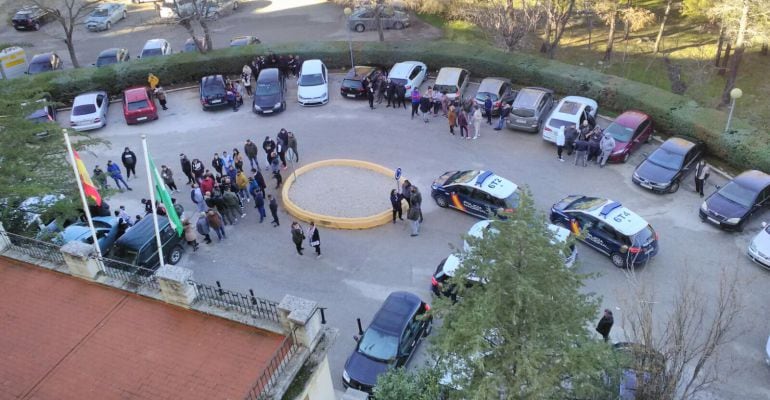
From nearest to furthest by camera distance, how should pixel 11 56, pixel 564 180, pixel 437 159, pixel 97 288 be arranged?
pixel 97 288 < pixel 564 180 < pixel 437 159 < pixel 11 56

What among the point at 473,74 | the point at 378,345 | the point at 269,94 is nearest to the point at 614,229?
the point at 378,345

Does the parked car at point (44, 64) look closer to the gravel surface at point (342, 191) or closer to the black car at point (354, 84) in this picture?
the black car at point (354, 84)

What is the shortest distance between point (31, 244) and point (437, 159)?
13581 mm

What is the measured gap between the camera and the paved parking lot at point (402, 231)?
51.3ft

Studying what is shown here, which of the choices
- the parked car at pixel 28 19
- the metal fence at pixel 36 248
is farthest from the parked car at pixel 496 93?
the parked car at pixel 28 19

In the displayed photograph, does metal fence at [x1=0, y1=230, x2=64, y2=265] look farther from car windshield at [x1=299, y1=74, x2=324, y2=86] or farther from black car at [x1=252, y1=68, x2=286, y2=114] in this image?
car windshield at [x1=299, y1=74, x2=324, y2=86]

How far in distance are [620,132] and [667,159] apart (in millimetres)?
2280

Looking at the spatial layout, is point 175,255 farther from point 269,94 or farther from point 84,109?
point 84,109

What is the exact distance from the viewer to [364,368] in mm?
13367

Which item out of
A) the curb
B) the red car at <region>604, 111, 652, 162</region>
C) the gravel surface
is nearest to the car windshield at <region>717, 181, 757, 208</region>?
the red car at <region>604, 111, 652, 162</region>

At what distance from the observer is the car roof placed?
13.9 m

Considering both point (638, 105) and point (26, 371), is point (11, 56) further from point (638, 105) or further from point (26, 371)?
point (638, 105)

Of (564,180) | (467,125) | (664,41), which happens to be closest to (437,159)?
(467,125)

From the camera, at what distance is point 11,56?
31422mm
